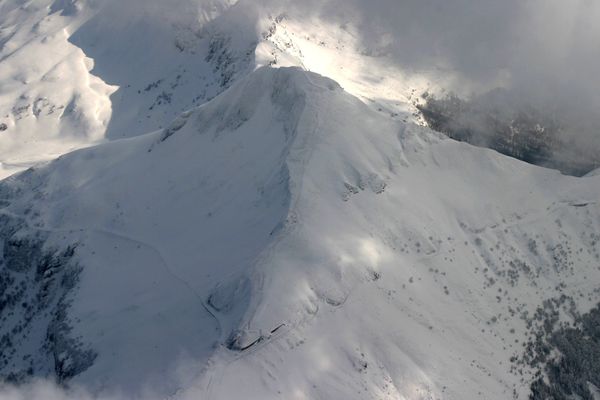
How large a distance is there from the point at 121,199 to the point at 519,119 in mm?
74815

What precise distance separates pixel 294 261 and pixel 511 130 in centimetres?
6902

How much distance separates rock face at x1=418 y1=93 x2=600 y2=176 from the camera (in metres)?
107

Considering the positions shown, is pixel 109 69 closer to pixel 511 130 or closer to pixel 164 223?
pixel 164 223

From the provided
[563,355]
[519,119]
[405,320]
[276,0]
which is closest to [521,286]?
[563,355]

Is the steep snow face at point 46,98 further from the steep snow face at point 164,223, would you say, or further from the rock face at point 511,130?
the rock face at point 511,130

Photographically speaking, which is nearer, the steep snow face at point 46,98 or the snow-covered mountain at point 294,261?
the snow-covered mountain at point 294,261

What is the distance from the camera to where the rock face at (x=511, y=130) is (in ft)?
351

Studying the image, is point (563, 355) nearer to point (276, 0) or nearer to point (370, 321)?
point (370, 321)

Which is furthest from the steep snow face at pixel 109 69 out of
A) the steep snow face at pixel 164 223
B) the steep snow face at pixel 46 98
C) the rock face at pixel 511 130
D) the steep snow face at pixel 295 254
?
the rock face at pixel 511 130

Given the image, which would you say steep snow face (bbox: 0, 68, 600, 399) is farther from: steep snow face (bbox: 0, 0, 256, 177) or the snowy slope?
steep snow face (bbox: 0, 0, 256, 177)

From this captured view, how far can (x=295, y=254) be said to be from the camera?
204 ft

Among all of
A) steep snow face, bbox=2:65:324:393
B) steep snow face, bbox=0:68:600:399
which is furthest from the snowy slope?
steep snow face, bbox=0:68:600:399

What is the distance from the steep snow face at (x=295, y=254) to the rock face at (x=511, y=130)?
19.3 metres

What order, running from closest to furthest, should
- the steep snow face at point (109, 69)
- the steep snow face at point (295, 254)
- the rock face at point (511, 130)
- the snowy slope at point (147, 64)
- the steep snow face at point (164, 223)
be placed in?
the steep snow face at point (295, 254)
the steep snow face at point (164, 223)
the rock face at point (511, 130)
the snowy slope at point (147, 64)
the steep snow face at point (109, 69)
